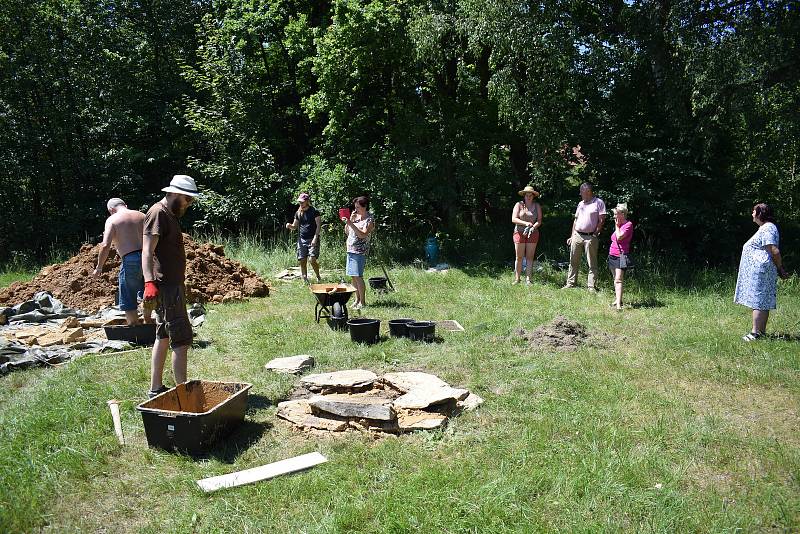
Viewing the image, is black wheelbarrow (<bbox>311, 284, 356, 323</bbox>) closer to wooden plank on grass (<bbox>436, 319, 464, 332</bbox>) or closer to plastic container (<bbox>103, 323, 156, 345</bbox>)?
wooden plank on grass (<bbox>436, 319, 464, 332</bbox>)

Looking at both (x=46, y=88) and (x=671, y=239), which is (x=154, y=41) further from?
(x=671, y=239)

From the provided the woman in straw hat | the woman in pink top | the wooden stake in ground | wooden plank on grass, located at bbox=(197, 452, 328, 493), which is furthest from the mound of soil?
the wooden stake in ground

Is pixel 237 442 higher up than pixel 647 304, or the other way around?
pixel 647 304

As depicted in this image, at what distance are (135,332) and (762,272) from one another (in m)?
7.67

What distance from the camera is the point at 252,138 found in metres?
17.0

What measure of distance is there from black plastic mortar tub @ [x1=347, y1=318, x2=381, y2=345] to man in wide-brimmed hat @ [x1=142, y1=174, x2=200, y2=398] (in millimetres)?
2507

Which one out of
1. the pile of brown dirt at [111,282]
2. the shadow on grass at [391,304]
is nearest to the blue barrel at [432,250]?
the shadow on grass at [391,304]

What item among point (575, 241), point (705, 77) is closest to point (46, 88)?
point (575, 241)

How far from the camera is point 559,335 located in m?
7.31

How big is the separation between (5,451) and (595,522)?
4184 millimetres

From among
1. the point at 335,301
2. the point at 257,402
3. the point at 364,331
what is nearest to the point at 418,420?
the point at 257,402

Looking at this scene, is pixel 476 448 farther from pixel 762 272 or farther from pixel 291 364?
pixel 762 272

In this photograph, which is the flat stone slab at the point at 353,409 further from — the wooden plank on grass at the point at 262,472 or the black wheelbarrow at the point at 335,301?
the black wheelbarrow at the point at 335,301

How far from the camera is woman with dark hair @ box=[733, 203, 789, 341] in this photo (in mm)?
7090
